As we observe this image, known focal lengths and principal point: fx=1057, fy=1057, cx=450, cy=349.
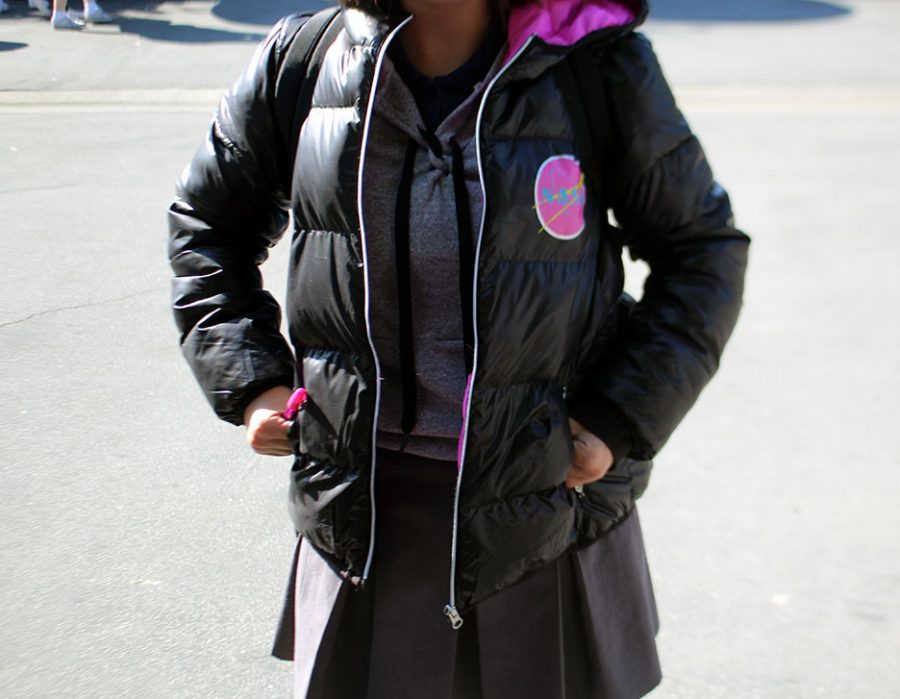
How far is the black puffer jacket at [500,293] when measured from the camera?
1.50 meters

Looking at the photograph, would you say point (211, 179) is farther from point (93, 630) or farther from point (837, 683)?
point (837, 683)


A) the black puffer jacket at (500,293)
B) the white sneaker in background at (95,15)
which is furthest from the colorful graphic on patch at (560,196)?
the white sneaker in background at (95,15)

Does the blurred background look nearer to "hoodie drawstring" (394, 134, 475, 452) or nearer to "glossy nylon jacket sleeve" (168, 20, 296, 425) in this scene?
"glossy nylon jacket sleeve" (168, 20, 296, 425)

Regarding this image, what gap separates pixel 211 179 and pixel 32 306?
3413 mm

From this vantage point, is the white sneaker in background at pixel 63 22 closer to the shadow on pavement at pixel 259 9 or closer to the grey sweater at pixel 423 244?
the shadow on pavement at pixel 259 9

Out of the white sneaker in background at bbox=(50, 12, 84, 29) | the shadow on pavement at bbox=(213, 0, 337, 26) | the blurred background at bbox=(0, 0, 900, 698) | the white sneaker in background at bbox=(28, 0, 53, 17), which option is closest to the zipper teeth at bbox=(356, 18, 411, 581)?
the blurred background at bbox=(0, 0, 900, 698)

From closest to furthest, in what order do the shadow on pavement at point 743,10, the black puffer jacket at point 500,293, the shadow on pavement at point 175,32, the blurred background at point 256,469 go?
the black puffer jacket at point 500,293, the blurred background at point 256,469, the shadow on pavement at point 175,32, the shadow on pavement at point 743,10

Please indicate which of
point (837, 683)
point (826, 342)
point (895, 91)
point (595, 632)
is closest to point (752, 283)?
point (826, 342)

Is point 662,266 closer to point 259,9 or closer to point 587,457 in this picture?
point 587,457

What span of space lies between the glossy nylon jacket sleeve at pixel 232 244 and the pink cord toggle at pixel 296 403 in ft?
0.20

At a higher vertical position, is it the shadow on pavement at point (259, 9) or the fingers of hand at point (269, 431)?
the fingers of hand at point (269, 431)

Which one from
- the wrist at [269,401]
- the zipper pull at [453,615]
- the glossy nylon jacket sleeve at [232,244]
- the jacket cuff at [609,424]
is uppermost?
the glossy nylon jacket sleeve at [232,244]

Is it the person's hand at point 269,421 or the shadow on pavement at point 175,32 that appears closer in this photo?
the person's hand at point 269,421

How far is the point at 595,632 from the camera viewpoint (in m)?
1.79
